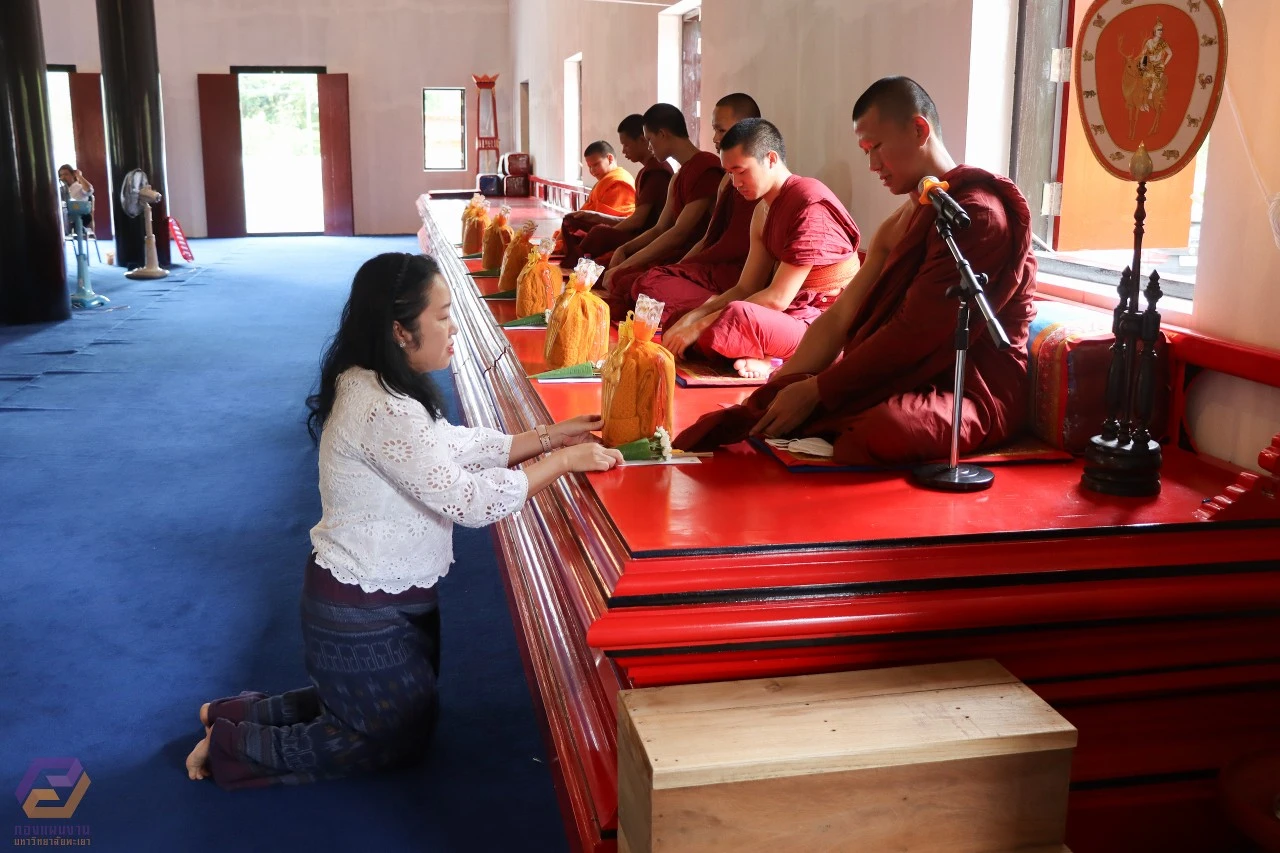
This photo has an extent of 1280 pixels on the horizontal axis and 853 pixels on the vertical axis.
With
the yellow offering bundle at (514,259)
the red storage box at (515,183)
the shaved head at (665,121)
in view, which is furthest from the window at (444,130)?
the yellow offering bundle at (514,259)

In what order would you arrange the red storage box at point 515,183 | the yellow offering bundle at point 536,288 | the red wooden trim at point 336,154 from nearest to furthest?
the yellow offering bundle at point 536,288 → the red storage box at point 515,183 → the red wooden trim at point 336,154

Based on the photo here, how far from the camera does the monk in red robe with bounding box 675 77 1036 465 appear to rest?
2.28 metres

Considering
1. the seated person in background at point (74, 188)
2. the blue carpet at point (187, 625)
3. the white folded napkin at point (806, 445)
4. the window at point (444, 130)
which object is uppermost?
the window at point (444, 130)

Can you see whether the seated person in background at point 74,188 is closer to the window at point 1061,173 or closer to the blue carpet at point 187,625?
the blue carpet at point 187,625

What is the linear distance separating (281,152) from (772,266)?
14.1m

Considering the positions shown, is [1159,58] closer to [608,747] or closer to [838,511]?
[838,511]

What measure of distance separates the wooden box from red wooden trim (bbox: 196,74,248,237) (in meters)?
14.2

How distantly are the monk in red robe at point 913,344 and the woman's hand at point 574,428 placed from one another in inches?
7.2

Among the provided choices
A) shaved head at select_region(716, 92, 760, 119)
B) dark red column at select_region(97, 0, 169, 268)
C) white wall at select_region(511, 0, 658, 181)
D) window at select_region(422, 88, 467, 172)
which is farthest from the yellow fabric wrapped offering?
window at select_region(422, 88, 467, 172)

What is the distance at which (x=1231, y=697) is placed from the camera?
1.95m

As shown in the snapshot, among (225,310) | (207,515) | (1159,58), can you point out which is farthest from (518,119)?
(1159,58)

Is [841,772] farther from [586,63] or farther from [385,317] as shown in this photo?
[586,63]

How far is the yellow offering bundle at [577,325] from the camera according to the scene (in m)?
3.28

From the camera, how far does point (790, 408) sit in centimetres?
250
